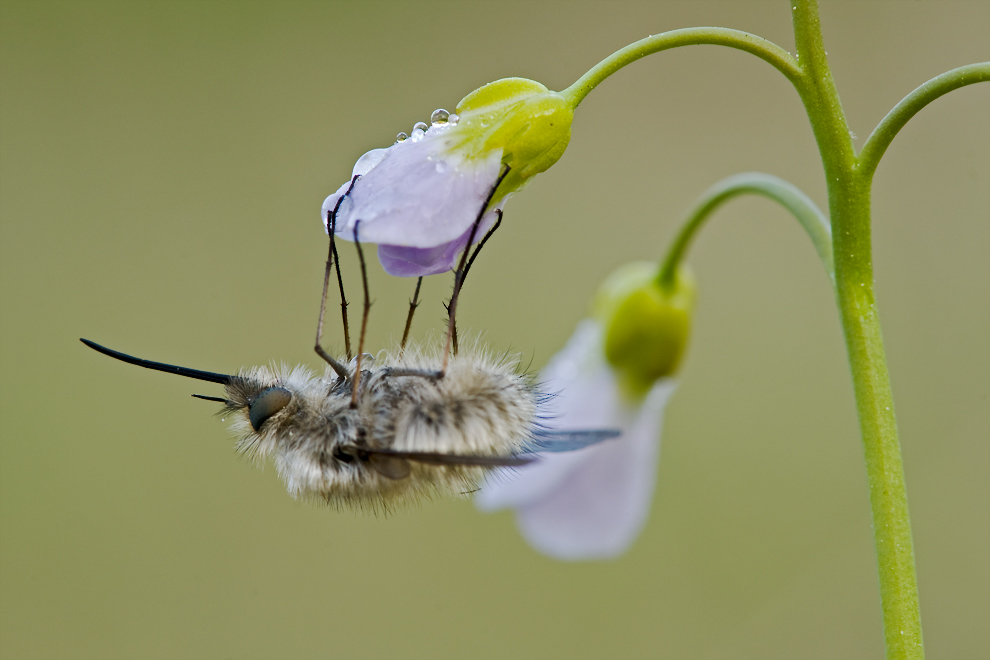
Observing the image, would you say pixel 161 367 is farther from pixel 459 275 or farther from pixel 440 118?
pixel 440 118

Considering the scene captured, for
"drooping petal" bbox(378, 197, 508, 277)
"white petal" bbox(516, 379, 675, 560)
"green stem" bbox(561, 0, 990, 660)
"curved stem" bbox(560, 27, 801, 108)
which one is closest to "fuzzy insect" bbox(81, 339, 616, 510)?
"drooping petal" bbox(378, 197, 508, 277)

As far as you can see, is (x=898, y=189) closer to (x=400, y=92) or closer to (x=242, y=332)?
(x=400, y=92)

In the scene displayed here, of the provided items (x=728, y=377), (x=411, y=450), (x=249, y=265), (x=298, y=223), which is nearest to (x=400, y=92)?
(x=298, y=223)

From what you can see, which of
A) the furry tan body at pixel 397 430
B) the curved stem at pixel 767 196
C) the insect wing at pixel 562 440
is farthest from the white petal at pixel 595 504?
the furry tan body at pixel 397 430

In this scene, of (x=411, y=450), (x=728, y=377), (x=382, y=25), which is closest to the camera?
(x=411, y=450)

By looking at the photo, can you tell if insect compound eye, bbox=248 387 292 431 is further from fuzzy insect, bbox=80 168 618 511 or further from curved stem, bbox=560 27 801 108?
curved stem, bbox=560 27 801 108

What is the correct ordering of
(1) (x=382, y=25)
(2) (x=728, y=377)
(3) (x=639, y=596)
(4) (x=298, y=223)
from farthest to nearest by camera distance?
(1) (x=382, y=25) → (4) (x=298, y=223) → (2) (x=728, y=377) → (3) (x=639, y=596)
